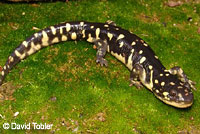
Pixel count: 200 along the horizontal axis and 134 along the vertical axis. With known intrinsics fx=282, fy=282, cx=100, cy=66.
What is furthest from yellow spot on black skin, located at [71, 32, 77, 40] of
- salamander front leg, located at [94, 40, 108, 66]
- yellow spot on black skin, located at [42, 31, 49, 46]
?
yellow spot on black skin, located at [42, 31, 49, 46]

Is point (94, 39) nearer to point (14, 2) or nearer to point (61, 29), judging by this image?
point (61, 29)

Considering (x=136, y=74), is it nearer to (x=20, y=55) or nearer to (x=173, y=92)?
(x=173, y=92)

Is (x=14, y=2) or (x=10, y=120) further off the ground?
(x=14, y=2)

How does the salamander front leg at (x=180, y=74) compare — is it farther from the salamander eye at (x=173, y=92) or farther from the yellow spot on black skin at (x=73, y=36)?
the yellow spot on black skin at (x=73, y=36)

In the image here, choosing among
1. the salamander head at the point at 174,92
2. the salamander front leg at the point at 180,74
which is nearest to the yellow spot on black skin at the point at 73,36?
the salamander head at the point at 174,92

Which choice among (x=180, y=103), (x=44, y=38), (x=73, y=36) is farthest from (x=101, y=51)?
(x=180, y=103)

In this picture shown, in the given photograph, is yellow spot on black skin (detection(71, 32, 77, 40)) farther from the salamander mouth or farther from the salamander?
the salamander mouth

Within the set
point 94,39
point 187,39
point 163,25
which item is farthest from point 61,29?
point 187,39
